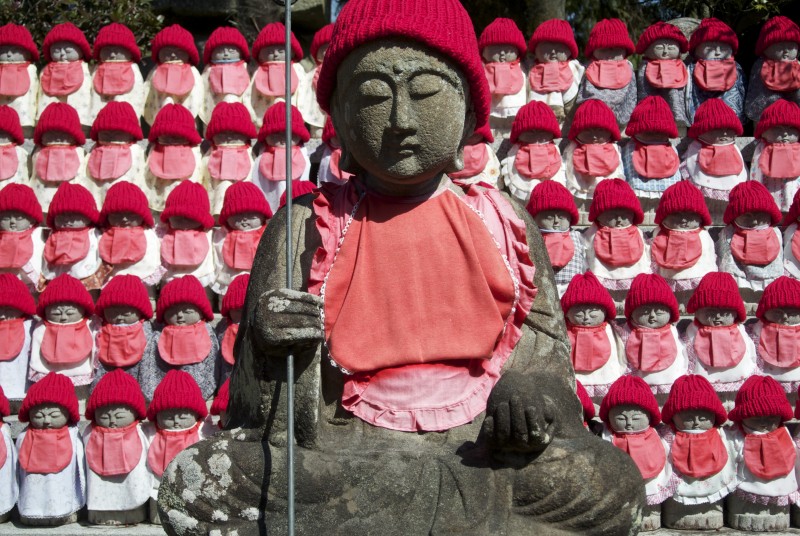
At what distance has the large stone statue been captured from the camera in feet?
9.38

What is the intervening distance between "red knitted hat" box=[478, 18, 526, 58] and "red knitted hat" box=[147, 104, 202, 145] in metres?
1.76

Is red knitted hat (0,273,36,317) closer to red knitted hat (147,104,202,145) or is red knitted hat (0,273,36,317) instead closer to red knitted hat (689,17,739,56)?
red knitted hat (147,104,202,145)

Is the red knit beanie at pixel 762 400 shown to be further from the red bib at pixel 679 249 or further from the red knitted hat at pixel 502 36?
the red knitted hat at pixel 502 36

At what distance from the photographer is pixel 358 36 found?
3.08m

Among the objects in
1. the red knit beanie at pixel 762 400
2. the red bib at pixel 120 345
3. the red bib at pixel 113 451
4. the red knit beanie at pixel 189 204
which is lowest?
the red bib at pixel 113 451

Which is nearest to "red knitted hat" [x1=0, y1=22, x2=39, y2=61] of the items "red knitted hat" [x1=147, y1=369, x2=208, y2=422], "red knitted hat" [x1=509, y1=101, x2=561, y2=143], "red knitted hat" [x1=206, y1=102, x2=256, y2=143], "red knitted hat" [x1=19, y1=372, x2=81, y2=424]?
"red knitted hat" [x1=206, y1=102, x2=256, y2=143]

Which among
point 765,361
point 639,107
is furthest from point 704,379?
point 639,107

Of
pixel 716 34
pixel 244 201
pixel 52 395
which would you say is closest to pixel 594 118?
pixel 716 34

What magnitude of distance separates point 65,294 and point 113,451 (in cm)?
89

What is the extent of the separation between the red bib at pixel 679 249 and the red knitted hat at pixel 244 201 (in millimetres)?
2158

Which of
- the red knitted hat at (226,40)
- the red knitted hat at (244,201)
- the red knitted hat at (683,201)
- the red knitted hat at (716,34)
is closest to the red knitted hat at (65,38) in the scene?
the red knitted hat at (226,40)

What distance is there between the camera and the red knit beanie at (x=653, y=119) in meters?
6.73

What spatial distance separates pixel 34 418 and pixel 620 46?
13.0 ft

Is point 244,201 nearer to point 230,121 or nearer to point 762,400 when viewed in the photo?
point 230,121
